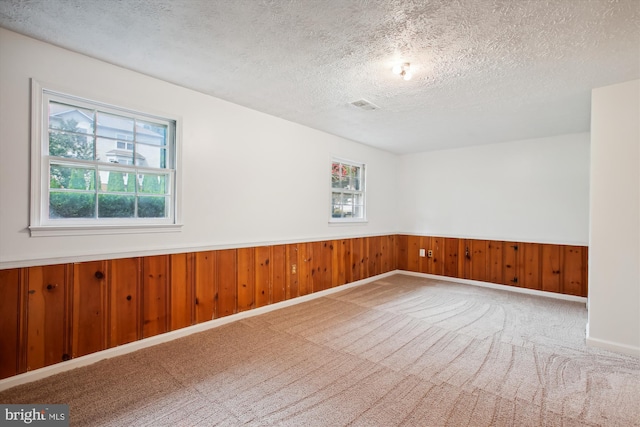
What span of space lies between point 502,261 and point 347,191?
284 cm

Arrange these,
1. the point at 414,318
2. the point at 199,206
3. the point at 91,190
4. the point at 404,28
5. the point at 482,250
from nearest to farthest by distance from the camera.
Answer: the point at 404,28 < the point at 91,190 < the point at 199,206 < the point at 414,318 < the point at 482,250

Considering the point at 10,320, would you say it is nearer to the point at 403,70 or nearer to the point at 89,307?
the point at 89,307

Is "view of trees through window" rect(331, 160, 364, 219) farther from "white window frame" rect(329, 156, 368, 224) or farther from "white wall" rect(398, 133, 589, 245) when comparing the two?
"white wall" rect(398, 133, 589, 245)

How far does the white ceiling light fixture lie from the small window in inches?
91.1

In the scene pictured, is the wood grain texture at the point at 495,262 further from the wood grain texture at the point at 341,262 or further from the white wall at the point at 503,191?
the wood grain texture at the point at 341,262

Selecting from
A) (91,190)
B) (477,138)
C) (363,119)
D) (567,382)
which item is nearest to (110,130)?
(91,190)

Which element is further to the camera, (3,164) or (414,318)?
(414,318)

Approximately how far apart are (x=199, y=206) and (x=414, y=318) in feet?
8.99

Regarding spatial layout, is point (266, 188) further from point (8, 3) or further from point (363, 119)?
point (8, 3)

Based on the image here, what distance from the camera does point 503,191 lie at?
5.02 meters

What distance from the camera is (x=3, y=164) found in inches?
81.3

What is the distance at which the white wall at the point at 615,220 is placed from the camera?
2646 millimetres

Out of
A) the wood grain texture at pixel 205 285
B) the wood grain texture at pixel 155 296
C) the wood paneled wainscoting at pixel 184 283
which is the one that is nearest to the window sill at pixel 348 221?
the wood paneled wainscoting at pixel 184 283

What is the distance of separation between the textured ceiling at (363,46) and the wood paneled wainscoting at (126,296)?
5.61ft
